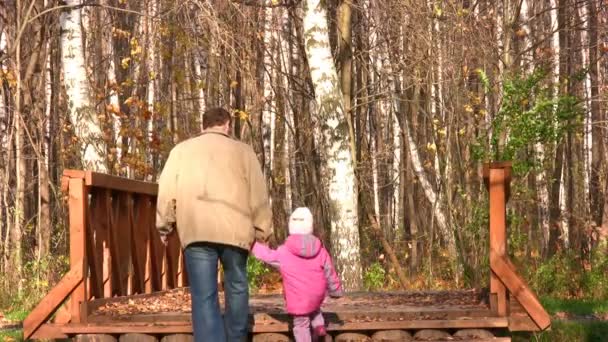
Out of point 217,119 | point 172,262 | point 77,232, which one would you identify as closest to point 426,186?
point 172,262

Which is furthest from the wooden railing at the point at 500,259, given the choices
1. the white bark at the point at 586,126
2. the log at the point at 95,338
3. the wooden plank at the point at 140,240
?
the white bark at the point at 586,126

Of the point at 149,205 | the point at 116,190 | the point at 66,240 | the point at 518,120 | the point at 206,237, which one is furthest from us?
the point at 66,240

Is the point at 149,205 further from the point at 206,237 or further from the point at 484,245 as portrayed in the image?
the point at 484,245

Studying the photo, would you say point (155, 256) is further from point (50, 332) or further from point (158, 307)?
point (50, 332)

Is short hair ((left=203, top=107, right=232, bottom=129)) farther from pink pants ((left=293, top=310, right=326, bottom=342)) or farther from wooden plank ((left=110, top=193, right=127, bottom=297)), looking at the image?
wooden plank ((left=110, top=193, right=127, bottom=297))

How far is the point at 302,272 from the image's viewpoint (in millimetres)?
9508

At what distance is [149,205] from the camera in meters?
12.4

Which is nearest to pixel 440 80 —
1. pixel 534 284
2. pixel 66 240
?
pixel 534 284

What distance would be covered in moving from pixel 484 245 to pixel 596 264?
2.07 m

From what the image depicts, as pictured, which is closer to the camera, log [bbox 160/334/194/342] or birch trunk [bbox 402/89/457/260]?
log [bbox 160/334/194/342]

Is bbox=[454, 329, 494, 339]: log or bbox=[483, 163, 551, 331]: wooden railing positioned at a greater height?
bbox=[483, 163, 551, 331]: wooden railing

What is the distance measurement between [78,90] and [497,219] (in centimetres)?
728

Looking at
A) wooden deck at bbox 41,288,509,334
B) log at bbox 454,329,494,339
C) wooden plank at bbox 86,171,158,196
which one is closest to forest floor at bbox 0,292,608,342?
wooden deck at bbox 41,288,509,334

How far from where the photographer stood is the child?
945 centimetres
